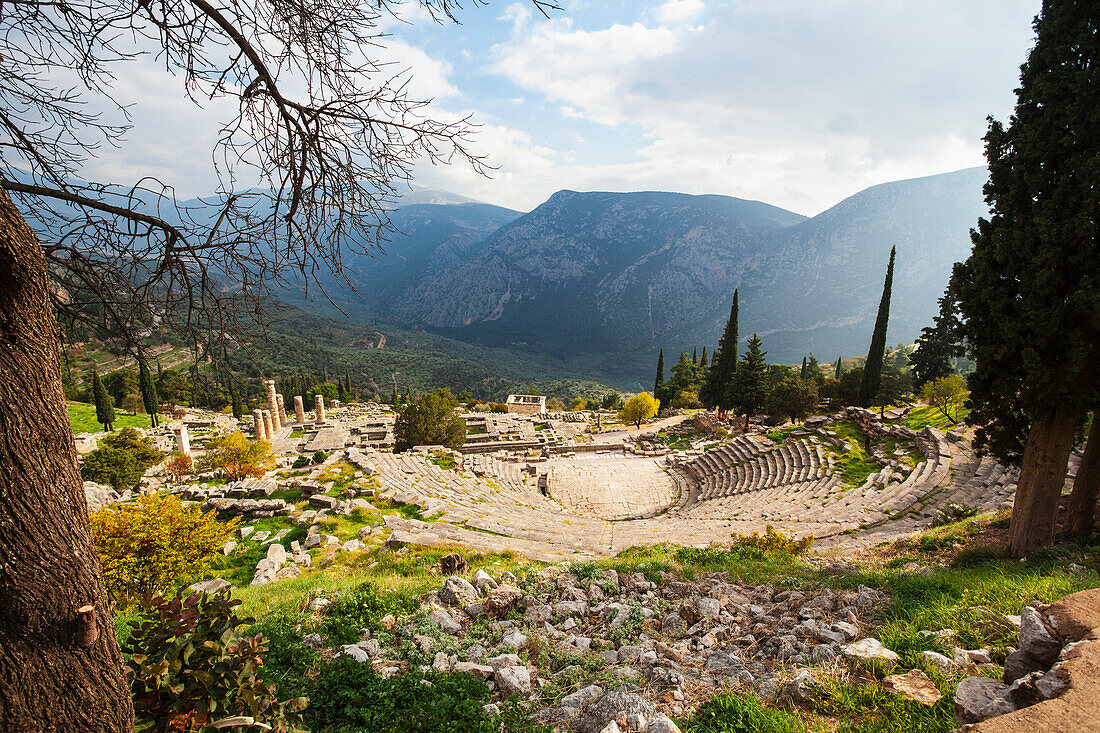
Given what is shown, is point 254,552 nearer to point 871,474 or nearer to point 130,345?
point 130,345

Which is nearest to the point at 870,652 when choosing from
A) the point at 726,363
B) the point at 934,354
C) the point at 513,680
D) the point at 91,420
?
the point at 513,680

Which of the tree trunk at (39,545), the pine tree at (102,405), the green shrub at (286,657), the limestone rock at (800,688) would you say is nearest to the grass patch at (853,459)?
the limestone rock at (800,688)

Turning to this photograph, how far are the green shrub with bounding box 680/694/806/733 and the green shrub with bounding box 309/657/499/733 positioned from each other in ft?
5.20

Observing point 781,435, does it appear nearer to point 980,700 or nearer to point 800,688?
point 800,688

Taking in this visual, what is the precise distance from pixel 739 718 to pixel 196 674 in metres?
3.63

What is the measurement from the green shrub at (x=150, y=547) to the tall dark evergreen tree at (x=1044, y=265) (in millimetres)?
13665

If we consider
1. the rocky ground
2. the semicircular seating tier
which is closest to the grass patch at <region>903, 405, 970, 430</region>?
the semicircular seating tier

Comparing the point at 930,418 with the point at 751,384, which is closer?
the point at 930,418

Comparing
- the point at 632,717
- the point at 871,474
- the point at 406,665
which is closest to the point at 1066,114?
the point at 632,717

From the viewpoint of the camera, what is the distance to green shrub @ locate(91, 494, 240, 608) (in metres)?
6.85

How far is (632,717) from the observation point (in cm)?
Result: 339

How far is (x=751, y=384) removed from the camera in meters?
31.6

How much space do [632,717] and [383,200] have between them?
4.53 m

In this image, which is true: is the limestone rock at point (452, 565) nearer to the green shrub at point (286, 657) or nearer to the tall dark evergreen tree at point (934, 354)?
the green shrub at point (286, 657)
